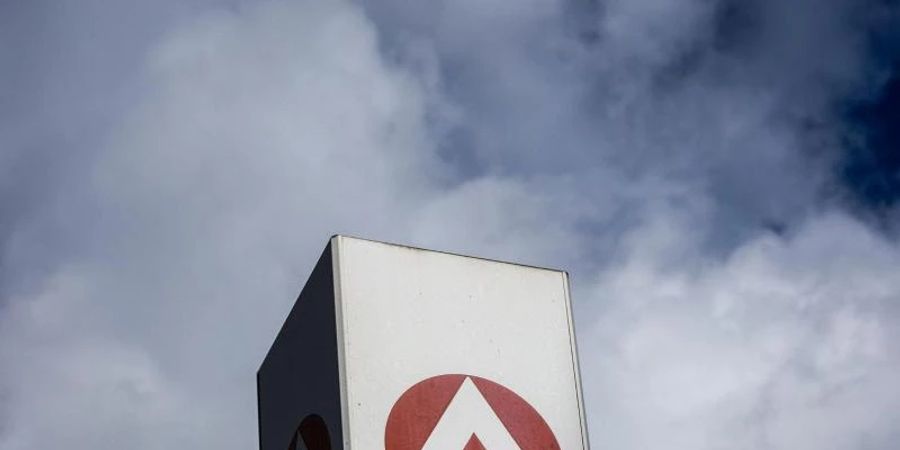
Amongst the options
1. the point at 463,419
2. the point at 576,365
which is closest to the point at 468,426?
the point at 463,419

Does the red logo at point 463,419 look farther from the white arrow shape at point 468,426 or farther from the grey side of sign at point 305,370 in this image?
the grey side of sign at point 305,370

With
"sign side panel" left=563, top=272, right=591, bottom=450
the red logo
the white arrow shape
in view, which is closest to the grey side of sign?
the red logo

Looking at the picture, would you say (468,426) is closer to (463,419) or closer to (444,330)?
(463,419)

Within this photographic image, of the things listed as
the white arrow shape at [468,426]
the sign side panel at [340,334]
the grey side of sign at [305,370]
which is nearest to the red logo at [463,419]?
the white arrow shape at [468,426]

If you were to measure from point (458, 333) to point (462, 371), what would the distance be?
214mm

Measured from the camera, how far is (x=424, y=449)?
5953 millimetres

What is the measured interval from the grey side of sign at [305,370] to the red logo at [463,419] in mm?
333

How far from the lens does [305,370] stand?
671 cm

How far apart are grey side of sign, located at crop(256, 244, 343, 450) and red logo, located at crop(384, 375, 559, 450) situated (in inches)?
13.1

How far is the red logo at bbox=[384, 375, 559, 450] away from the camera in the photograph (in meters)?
5.95

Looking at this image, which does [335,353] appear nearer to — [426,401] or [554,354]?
[426,401]

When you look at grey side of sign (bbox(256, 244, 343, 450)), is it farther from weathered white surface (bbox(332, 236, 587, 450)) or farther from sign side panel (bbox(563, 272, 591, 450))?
sign side panel (bbox(563, 272, 591, 450))

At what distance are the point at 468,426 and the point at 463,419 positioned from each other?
0.05 m

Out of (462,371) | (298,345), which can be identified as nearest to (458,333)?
(462,371)
